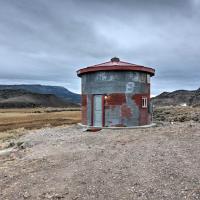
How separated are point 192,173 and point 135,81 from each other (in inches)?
420

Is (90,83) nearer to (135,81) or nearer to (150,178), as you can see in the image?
(135,81)

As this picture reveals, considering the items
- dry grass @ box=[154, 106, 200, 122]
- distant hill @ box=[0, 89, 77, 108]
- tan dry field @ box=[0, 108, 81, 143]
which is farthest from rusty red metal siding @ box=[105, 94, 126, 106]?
distant hill @ box=[0, 89, 77, 108]

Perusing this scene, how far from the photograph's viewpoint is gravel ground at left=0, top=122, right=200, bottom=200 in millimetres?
7277

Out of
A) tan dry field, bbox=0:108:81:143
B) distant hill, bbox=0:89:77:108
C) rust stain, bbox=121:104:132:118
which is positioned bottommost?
tan dry field, bbox=0:108:81:143

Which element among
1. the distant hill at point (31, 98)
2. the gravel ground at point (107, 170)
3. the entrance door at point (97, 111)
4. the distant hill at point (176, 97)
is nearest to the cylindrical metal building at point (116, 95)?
the entrance door at point (97, 111)

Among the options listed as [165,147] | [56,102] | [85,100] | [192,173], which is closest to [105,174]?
[192,173]

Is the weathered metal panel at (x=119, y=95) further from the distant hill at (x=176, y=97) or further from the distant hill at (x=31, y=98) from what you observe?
the distant hill at (x=31, y=98)

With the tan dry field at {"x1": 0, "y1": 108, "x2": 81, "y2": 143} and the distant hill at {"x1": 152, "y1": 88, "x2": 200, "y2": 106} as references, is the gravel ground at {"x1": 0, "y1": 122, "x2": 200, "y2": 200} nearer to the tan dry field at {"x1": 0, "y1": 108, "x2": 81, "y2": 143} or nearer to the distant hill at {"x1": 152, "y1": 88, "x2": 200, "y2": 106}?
the tan dry field at {"x1": 0, "y1": 108, "x2": 81, "y2": 143}

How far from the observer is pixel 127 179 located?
7934 millimetres

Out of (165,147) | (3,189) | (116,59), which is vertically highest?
(116,59)

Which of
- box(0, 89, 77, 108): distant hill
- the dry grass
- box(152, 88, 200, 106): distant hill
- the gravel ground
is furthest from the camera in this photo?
box(0, 89, 77, 108): distant hill

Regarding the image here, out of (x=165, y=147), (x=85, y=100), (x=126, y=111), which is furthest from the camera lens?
(x=85, y=100)

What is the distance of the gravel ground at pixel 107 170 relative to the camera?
7.28m

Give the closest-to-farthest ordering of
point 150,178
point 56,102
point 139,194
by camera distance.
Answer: point 139,194 → point 150,178 → point 56,102
